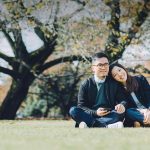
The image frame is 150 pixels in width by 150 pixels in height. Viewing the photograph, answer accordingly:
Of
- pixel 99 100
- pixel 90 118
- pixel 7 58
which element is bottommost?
pixel 90 118

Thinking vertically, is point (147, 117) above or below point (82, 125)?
above

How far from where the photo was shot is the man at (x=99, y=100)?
317 inches

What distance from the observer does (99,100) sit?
8.27 m

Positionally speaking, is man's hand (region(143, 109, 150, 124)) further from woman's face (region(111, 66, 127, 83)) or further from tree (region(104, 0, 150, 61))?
tree (region(104, 0, 150, 61))

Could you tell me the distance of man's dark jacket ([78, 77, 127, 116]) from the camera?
8258 millimetres

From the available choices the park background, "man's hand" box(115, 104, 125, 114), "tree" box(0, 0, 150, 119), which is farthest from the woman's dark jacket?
"tree" box(0, 0, 150, 119)

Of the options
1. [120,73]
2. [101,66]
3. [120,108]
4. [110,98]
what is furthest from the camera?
[110,98]

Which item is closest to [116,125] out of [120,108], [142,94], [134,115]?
[120,108]

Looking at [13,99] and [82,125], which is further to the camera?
[13,99]

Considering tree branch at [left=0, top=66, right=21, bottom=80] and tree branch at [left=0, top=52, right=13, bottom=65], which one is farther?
tree branch at [left=0, top=52, right=13, bottom=65]

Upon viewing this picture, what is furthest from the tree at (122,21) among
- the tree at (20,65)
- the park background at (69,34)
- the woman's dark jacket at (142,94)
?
the woman's dark jacket at (142,94)

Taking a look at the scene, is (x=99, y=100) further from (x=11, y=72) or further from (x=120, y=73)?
(x=11, y=72)

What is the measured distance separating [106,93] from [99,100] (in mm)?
156

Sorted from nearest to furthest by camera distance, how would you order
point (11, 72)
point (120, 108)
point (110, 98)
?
point (120, 108) < point (110, 98) < point (11, 72)
